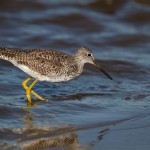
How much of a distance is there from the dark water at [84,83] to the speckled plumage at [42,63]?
1.61 feet

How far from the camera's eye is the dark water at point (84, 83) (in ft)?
26.6

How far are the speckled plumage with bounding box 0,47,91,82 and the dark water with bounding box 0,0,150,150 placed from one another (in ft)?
1.61

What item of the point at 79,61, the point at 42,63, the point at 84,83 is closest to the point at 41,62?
the point at 42,63

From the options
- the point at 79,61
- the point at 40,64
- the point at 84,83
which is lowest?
the point at 84,83

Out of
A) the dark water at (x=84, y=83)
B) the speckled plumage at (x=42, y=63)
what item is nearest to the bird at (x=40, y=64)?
the speckled plumage at (x=42, y=63)

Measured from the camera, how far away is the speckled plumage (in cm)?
987

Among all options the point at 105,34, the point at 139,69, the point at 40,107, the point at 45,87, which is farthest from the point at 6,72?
the point at 105,34

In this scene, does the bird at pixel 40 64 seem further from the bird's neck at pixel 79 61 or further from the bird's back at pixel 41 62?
the bird's neck at pixel 79 61

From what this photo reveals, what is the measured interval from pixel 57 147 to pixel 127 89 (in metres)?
3.92

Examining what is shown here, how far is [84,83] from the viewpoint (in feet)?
37.9

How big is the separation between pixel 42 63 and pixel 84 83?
185cm

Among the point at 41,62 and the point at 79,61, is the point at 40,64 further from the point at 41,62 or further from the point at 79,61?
the point at 79,61

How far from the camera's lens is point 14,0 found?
57.1 feet

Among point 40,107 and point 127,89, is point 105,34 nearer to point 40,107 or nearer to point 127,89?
point 127,89
